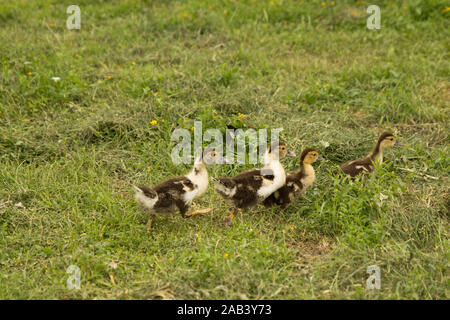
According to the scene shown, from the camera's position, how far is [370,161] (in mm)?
5418

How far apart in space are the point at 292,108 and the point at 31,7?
5.71 m

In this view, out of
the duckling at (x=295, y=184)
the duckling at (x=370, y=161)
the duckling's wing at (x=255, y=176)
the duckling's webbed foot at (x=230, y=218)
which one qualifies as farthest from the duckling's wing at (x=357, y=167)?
the duckling's webbed foot at (x=230, y=218)

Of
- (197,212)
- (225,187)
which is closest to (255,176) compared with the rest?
(225,187)

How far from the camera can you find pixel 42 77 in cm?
703

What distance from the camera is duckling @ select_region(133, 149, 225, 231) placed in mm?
4590

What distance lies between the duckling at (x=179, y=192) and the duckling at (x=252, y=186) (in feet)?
0.73

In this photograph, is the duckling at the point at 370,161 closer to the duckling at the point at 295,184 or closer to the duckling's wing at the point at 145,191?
the duckling at the point at 295,184

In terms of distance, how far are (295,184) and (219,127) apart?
5.10 feet

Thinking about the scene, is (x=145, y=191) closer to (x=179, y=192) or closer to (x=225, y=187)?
(x=179, y=192)

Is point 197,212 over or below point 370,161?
below

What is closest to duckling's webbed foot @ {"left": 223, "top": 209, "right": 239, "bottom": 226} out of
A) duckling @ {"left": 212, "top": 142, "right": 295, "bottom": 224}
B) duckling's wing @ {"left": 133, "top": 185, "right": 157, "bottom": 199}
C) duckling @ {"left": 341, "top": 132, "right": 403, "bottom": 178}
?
duckling @ {"left": 212, "top": 142, "right": 295, "bottom": 224}

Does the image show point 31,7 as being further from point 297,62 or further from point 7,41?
point 297,62

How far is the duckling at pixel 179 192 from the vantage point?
15.1ft

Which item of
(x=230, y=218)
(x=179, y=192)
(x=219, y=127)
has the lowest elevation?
(x=230, y=218)
